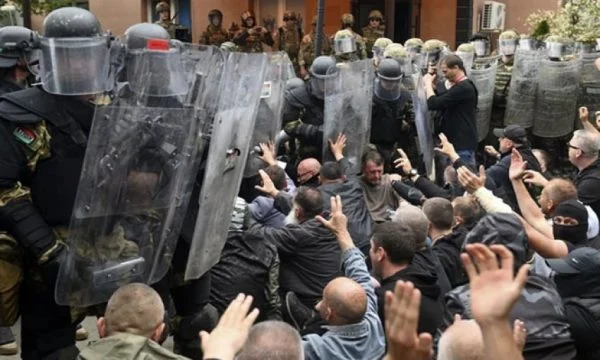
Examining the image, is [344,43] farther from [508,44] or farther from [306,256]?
[306,256]

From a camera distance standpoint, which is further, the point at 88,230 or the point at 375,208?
the point at 375,208

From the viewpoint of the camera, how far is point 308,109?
22.7 feet

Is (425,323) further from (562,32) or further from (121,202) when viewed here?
(562,32)

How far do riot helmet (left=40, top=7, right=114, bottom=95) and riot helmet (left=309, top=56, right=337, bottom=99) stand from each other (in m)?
3.24

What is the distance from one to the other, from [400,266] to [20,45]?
2032 millimetres

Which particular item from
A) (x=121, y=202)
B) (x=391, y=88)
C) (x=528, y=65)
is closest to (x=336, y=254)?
(x=121, y=202)

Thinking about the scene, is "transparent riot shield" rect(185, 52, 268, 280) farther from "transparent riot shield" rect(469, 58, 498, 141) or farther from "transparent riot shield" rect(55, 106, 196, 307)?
"transparent riot shield" rect(469, 58, 498, 141)

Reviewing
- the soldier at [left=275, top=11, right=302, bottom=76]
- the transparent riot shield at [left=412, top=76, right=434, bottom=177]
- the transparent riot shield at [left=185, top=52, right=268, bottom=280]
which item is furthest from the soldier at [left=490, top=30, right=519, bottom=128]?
the soldier at [left=275, top=11, right=302, bottom=76]

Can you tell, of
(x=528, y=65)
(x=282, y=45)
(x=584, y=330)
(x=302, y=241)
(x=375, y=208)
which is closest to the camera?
(x=584, y=330)

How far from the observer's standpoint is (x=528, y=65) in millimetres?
8711

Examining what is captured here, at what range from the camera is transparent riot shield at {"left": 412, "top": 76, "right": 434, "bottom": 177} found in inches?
291

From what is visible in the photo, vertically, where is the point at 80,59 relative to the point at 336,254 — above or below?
above

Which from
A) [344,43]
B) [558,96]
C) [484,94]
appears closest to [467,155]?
[484,94]

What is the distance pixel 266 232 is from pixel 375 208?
4.89 feet
